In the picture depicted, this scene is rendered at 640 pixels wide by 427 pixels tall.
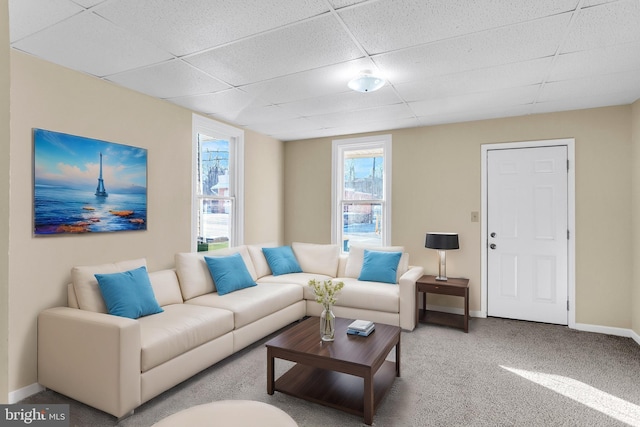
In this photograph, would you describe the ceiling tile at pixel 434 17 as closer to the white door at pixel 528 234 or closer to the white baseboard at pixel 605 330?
the white door at pixel 528 234

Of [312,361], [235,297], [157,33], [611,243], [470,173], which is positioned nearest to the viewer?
[157,33]

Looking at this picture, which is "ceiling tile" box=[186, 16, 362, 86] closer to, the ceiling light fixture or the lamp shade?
the ceiling light fixture

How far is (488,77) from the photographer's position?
289cm

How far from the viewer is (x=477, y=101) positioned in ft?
Result: 11.6

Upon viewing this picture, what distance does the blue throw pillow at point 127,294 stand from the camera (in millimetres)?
2570

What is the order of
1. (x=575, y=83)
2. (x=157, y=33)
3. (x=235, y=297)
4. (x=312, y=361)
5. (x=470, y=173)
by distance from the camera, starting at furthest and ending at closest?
(x=470, y=173)
(x=235, y=297)
(x=575, y=83)
(x=312, y=361)
(x=157, y=33)

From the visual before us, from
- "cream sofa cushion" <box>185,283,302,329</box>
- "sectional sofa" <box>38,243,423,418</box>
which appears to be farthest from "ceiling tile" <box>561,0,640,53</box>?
"cream sofa cushion" <box>185,283,302,329</box>

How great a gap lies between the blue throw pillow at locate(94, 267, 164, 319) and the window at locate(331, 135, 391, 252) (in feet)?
9.73

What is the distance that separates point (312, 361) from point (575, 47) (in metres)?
2.85

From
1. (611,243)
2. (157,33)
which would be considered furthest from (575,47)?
(157,33)

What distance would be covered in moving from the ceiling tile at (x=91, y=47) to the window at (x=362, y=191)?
10.2 feet

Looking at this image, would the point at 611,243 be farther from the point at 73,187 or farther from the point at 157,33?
the point at 73,187

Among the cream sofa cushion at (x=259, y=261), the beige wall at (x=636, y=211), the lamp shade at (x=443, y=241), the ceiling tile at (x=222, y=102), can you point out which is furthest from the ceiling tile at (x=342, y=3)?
the beige wall at (x=636, y=211)

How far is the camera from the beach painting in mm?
2541
